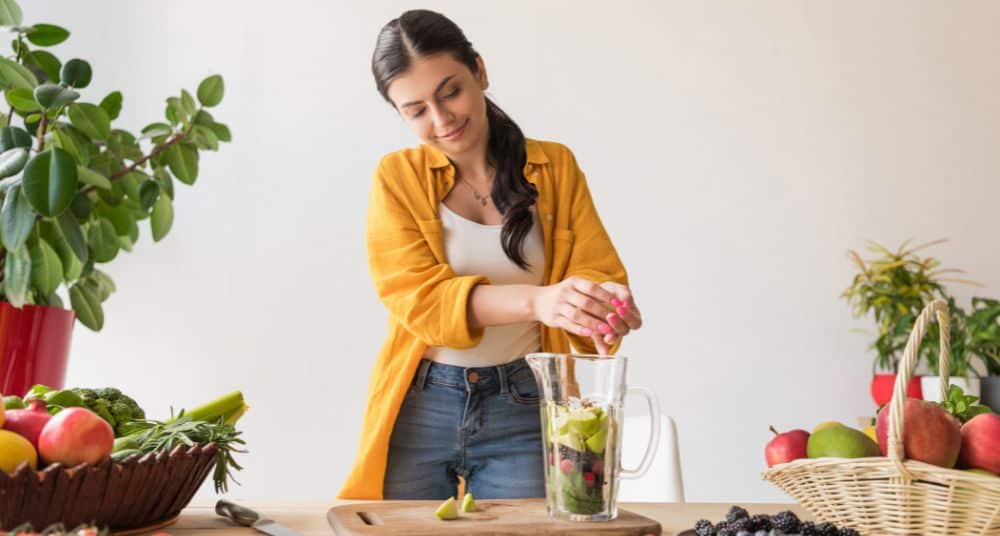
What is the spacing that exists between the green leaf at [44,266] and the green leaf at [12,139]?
0.68ft

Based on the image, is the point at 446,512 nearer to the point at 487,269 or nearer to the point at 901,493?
the point at 901,493

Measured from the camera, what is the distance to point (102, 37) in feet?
9.49

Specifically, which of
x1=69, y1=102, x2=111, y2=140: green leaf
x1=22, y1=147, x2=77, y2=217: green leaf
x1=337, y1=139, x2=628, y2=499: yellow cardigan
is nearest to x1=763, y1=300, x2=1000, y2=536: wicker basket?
x1=337, y1=139, x2=628, y2=499: yellow cardigan

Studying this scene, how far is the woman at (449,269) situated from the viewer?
5.70ft

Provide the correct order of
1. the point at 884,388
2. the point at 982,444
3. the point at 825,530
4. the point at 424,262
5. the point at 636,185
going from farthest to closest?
1. the point at 636,185
2. the point at 884,388
3. the point at 424,262
4. the point at 982,444
5. the point at 825,530

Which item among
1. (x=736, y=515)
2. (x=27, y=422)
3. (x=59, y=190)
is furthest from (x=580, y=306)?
(x=59, y=190)

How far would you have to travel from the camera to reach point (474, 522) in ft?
3.77

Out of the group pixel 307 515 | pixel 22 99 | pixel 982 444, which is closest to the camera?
pixel 982 444

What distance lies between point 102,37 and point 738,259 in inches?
81.3

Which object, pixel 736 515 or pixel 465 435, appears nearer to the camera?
pixel 736 515

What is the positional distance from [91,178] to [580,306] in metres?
1.21

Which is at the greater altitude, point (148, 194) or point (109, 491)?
point (148, 194)

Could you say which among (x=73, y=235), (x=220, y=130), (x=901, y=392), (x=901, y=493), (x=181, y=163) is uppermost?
(x=220, y=130)

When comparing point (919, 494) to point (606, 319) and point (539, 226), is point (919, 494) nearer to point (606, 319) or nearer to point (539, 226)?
point (606, 319)
